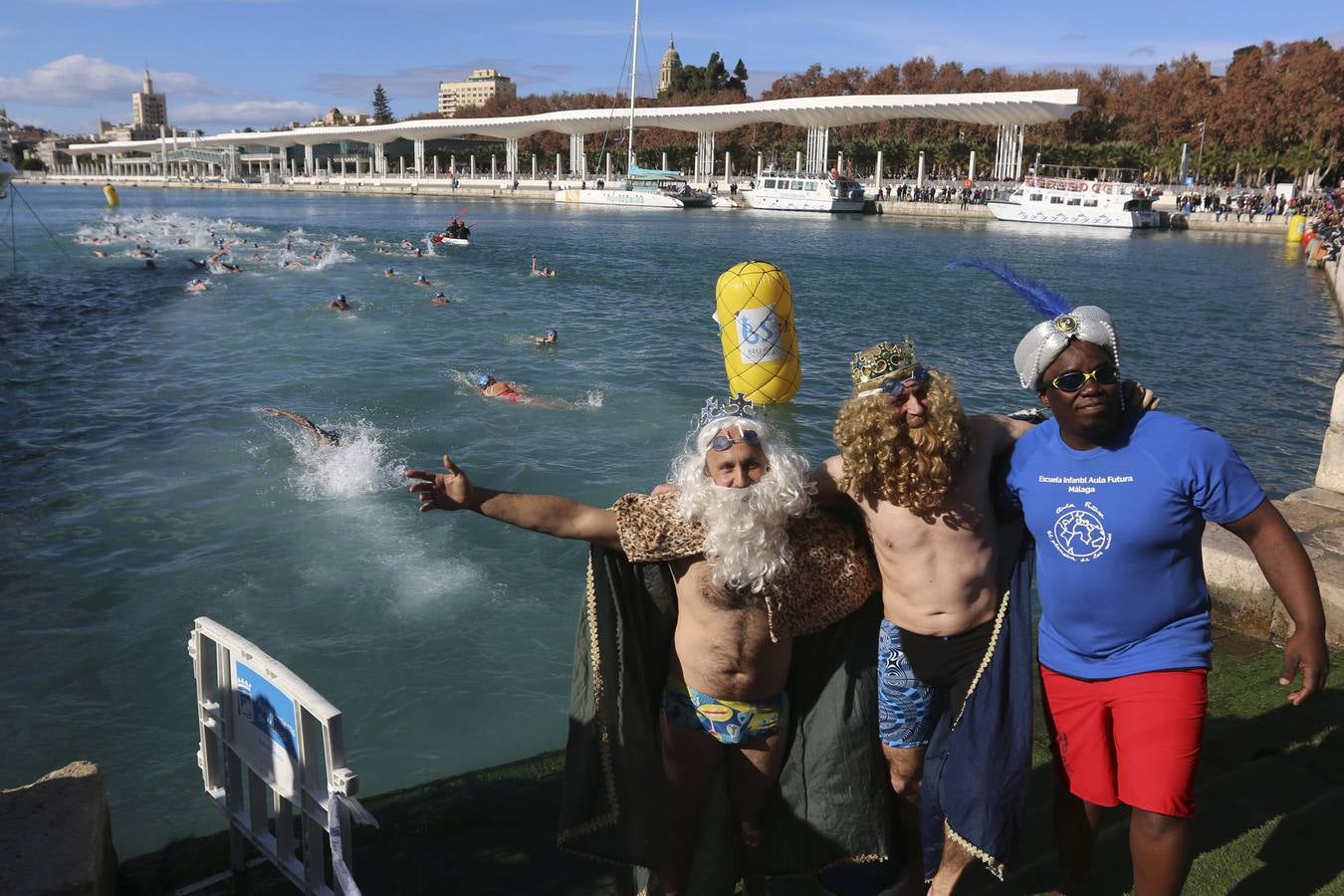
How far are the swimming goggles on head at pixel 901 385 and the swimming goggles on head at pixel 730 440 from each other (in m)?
0.37

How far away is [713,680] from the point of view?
304 centimetres

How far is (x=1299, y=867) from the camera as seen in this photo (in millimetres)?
3266

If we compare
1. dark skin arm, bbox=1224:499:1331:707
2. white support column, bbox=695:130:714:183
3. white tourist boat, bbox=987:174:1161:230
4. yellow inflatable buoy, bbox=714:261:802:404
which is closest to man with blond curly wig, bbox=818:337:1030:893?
dark skin arm, bbox=1224:499:1331:707

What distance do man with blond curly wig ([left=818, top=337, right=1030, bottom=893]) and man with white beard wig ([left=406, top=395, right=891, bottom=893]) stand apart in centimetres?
12

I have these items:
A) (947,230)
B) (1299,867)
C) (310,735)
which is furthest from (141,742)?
(947,230)

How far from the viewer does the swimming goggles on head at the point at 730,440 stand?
283 centimetres

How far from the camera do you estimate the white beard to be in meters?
2.78

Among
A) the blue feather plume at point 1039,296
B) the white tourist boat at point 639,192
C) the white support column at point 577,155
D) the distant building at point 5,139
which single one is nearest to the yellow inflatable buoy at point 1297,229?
the white tourist boat at point 639,192

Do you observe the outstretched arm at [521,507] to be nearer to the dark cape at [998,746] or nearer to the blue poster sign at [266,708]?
the blue poster sign at [266,708]

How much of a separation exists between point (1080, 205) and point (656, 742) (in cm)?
6111

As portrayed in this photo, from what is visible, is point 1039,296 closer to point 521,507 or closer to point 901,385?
point 901,385

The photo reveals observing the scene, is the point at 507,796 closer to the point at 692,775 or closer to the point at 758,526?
the point at 692,775

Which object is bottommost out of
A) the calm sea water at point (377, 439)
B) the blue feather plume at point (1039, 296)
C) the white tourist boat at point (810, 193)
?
the calm sea water at point (377, 439)

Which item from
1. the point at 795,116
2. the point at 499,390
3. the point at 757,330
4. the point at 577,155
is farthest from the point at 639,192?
the point at 757,330
